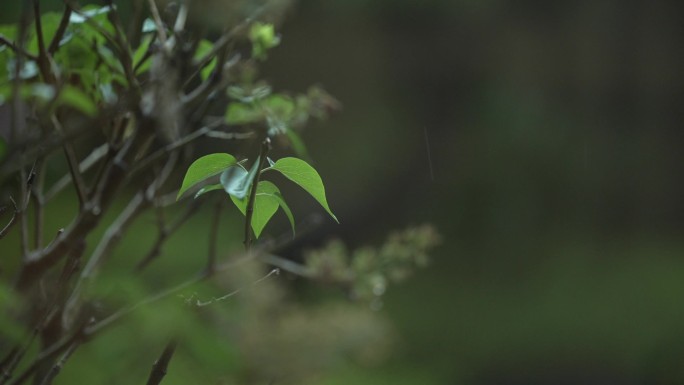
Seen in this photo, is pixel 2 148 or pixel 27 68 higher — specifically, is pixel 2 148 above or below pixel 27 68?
below

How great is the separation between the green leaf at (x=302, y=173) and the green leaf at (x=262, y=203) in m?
0.01

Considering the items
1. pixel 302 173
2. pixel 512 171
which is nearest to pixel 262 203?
pixel 302 173

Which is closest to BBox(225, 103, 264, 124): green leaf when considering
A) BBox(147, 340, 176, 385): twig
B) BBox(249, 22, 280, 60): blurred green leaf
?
BBox(249, 22, 280, 60): blurred green leaf

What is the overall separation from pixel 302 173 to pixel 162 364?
0.33ft

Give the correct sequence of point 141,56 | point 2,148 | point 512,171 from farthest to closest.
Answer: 1. point 512,171
2. point 141,56
3. point 2,148

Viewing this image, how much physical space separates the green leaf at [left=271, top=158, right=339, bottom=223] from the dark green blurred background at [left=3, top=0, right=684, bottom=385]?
1417mm

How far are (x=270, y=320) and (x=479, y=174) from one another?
1666mm

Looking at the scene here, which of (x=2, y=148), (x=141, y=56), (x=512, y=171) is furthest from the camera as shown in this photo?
(x=512, y=171)

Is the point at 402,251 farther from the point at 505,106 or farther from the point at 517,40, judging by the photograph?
the point at 517,40

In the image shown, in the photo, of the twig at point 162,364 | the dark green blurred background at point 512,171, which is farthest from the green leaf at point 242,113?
the dark green blurred background at point 512,171

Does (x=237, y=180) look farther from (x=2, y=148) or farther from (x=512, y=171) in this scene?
(x=512, y=171)

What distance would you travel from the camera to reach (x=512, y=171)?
6.20 ft

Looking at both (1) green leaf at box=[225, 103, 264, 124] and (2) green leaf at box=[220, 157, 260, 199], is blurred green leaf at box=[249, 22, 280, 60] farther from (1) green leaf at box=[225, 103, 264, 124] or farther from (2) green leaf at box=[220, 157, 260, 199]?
(2) green leaf at box=[220, 157, 260, 199]

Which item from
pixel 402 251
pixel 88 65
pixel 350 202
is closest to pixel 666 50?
pixel 350 202
